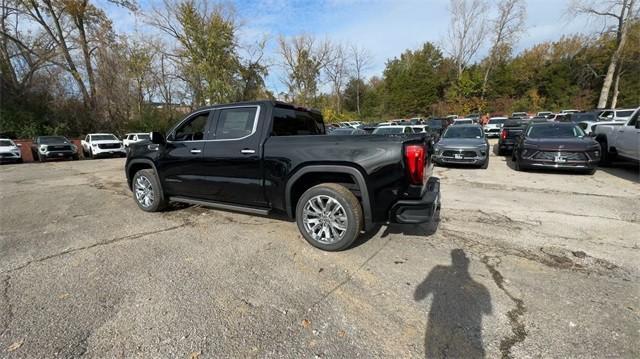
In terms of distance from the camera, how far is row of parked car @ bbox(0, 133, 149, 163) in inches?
568

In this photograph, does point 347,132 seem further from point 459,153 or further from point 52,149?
point 52,149

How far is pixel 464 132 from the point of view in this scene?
1048 centimetres

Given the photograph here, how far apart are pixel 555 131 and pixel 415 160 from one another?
8253mm

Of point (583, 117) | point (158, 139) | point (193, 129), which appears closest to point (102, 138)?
point (158, 139)

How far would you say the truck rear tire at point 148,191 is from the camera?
4.99 meters

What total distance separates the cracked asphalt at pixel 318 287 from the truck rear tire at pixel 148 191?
0.28 m

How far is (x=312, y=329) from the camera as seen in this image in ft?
7.39

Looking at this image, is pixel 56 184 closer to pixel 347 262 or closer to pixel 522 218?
pixel 347 262

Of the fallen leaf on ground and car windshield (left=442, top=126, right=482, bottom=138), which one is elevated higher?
car windshield (left=442, top=126, right=482, bottom=138)

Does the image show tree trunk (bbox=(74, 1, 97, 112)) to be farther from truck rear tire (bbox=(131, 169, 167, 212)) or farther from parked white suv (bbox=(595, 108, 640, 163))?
parked white suv (bbox=(595, 108, 640, 163))

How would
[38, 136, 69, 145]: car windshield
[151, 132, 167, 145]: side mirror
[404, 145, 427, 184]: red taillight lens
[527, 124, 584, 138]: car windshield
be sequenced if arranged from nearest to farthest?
[404, 145, 427, 184]: red taillight lens, [151, 132, 167, 145]: side mirror, [527, 124, 584, 138]: car windshield, [38, 136, 69, 145]: car windshield

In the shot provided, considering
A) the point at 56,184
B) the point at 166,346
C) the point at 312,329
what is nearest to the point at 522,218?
the point at 312,329

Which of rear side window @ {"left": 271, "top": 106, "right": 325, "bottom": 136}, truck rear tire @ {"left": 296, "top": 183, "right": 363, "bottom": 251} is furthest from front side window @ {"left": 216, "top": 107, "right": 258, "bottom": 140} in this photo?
truck rear tire @ {"left": 296, "top": 183, "right": 363, "bottom": 251}

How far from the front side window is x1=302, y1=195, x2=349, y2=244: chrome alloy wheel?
1332mm
